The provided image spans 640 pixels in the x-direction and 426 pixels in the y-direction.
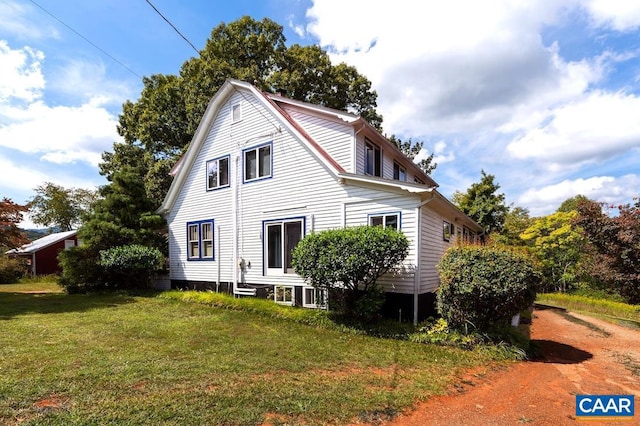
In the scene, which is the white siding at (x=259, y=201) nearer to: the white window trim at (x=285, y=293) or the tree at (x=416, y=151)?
the white window trim at (x=285, y=293)

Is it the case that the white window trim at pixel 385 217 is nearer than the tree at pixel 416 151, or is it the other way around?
the white window trim at pixel 385 217

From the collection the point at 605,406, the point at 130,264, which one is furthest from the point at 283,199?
the point at 605,406

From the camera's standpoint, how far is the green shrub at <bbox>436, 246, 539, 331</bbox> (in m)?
6.96

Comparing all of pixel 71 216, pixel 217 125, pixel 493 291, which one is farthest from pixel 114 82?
pixel 71 216

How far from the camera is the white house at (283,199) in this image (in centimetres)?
984

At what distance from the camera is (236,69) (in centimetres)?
2228

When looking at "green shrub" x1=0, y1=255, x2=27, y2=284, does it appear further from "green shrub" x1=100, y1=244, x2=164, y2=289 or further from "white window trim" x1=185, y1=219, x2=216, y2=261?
"white window trim" x1=185, y1=219, x2=216, y2=261

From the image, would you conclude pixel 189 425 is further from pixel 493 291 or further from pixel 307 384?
pixel 493 291

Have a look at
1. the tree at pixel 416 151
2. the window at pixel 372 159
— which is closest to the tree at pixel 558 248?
the tree at pixel 416 151

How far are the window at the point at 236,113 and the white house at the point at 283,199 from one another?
0.04 meters

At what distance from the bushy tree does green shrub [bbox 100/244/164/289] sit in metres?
9.27

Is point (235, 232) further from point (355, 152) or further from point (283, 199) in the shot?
point (355, 152)

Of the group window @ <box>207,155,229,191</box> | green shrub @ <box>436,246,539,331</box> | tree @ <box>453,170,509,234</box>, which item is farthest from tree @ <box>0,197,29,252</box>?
tree @ <box>453,170,509,234</box>

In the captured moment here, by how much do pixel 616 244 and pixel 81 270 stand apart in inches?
976
